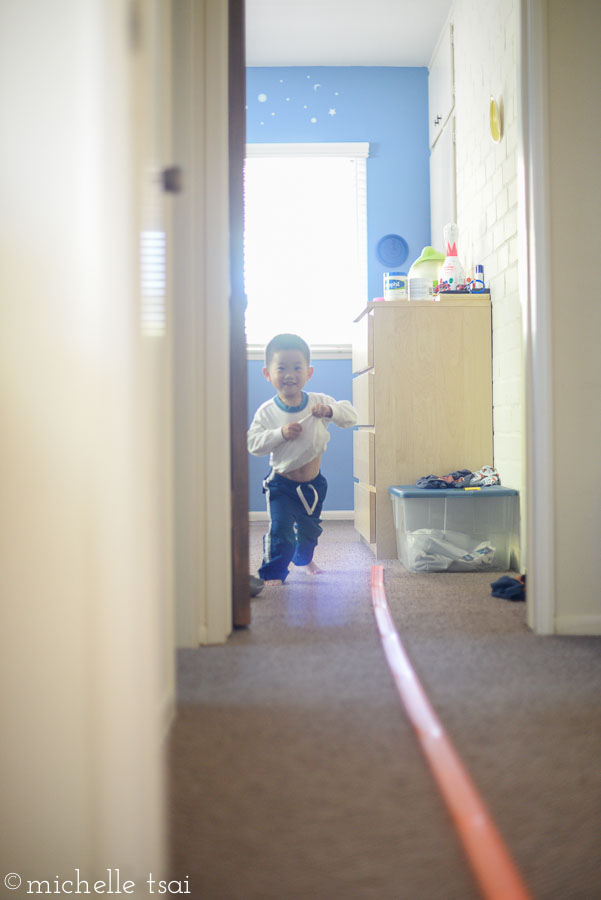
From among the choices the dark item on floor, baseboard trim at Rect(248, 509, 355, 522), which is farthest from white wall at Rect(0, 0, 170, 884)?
baseboard trim at Rect(248, 509, 355, 522)

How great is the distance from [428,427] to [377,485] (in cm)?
30

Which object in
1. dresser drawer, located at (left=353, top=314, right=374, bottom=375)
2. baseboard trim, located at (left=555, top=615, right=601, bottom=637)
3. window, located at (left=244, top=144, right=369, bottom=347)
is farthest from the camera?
window, located at (left=244, top=144, right=369, bottom=347)

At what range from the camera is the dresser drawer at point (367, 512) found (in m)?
2.92

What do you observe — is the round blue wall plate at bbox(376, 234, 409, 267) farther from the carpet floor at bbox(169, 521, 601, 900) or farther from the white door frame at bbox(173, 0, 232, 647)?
the carpet floor at bbox(169, 521, 601, 900)

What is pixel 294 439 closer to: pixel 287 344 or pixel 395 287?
pixel 287 344

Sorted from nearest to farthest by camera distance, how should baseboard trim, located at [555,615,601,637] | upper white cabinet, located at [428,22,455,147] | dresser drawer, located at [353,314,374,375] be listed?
baseboard trim, located at [555,615,601,637], dresser drawer, located at [353,314,374,375], upper white cabinet, located at [428,22,455,147]

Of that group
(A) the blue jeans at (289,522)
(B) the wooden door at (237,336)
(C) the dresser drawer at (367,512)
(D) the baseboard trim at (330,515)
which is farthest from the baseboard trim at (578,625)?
(D) the baseboard trim at (330,515)

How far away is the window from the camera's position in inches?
175

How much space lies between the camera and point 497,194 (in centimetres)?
282

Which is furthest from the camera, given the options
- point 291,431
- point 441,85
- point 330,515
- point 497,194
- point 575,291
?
point 330,515

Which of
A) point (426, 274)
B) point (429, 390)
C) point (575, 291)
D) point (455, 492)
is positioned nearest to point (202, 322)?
point (575, 291)

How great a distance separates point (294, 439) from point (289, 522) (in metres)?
0.29

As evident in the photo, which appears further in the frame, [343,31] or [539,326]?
[343,31]

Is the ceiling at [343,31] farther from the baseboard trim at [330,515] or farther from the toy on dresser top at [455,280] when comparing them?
the baseboard trim at [330,515]
